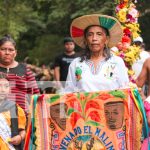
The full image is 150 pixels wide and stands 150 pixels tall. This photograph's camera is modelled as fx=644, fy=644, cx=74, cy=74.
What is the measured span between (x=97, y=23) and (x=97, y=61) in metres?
0.43

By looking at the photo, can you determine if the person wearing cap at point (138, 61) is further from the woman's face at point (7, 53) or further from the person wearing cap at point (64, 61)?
the woman's face at point (7, 53)

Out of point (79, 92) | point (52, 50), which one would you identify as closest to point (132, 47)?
point (79, 92)

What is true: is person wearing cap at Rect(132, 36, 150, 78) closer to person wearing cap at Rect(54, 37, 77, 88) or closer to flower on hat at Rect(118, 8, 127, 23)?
flower on hat at Rect(118, 8, 127, 23)

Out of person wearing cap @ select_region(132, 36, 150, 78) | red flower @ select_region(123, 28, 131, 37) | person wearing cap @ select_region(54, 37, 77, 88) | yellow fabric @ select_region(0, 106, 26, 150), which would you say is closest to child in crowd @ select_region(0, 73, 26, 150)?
yellow fabric @ select_region(0, 106, 26, 150)

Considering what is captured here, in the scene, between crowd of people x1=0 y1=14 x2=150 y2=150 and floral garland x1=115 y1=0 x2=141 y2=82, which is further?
floral garland x1=115 y1=0 x2=141 y2=82

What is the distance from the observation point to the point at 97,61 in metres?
7.03

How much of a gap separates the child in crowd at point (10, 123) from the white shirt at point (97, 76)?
612mm

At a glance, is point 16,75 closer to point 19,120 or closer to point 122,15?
point 19,120

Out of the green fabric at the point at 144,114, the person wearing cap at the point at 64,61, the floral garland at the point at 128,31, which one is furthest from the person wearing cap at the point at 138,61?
the green fabric at the point at 144,114

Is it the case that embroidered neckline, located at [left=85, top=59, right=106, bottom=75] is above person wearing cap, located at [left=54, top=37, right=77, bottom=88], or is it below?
below

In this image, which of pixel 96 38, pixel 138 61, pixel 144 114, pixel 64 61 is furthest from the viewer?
pixel 64 61

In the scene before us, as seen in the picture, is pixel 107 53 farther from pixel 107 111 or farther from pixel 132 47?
pixel 132 47

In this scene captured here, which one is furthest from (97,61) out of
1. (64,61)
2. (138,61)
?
(64,61)

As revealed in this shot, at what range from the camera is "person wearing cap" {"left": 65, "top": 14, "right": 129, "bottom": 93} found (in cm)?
689
